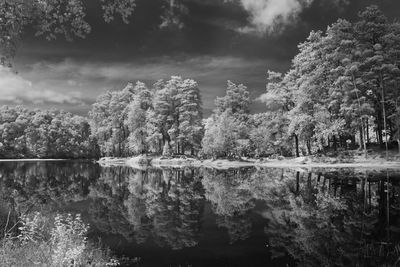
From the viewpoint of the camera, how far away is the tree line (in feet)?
142

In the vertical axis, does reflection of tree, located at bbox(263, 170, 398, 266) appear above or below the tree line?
below

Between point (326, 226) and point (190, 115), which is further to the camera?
point (190, 115)

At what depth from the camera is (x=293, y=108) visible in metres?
51.8

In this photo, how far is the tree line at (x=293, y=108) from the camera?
43.4 metres

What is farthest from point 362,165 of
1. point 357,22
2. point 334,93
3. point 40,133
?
point 40,133

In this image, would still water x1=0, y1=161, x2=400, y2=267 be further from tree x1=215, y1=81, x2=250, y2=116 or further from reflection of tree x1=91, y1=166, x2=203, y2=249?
tree x1=215, y1=81, x2=250, y2=116

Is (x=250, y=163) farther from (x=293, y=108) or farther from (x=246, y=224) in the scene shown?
(x=246, y=224)

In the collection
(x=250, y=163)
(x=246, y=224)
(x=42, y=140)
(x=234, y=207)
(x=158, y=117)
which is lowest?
(x=246, y=224)

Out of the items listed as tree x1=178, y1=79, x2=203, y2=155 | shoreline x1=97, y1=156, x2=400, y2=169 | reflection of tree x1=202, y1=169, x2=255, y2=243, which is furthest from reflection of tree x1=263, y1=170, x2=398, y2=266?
tree x1=178, y1=79, x2=203, y2=155

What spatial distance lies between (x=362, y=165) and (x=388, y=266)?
114 ft

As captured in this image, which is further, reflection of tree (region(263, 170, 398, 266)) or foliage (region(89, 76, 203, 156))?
foliage (region(89, 76, 203, 156))

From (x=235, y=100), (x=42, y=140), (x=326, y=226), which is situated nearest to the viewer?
(x=326, y=226)

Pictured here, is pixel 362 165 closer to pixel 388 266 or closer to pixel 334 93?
pixel 334 93

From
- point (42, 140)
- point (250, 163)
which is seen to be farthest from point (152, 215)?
point (42, 140)
